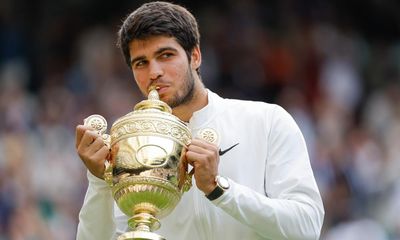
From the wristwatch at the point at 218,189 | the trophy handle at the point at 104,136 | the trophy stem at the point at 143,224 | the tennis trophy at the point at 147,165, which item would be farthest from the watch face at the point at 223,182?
the trophy handle at the point at 104,136

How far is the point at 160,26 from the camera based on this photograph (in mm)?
6188

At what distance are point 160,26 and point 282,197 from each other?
0.93 meters

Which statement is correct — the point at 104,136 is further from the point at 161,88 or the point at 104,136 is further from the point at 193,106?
the point at 193,106

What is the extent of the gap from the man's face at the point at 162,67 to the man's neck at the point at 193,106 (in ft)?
0.39

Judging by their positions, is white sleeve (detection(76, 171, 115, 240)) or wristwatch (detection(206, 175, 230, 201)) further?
white sleeve (detection(76, 171, 115, 240))

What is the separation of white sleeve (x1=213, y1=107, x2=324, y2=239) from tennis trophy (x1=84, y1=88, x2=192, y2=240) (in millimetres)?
225

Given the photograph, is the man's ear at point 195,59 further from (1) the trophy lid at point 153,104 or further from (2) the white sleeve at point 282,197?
(1) the trophy lid at point 153,104

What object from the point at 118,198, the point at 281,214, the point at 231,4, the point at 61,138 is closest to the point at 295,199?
the point at 281,214

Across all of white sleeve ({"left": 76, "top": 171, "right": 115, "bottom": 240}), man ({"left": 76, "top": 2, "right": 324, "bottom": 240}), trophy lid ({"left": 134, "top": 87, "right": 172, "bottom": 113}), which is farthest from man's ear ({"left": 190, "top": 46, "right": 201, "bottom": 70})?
white sleeve ({"left": 76, "top": 171, "right": 115, "bottom": 240})

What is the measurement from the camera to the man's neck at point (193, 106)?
639 cm

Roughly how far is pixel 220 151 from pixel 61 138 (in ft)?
24.6

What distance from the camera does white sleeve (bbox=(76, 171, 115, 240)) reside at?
5.99 meters

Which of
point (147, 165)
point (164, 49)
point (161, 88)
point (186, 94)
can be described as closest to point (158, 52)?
point (164, 49)

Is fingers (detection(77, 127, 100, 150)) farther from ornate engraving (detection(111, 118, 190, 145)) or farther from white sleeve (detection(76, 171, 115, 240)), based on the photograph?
white sleeve (detection(76, 171, 115, 240))
